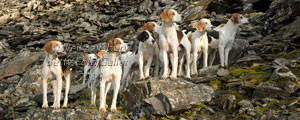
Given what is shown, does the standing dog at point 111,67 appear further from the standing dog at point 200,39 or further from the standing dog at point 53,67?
the standing dog at point 200,39

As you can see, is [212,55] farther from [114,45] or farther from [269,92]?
[114,45]

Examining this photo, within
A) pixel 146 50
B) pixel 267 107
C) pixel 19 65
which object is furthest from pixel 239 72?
pixel 19 65

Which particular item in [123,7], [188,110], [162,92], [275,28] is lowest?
[188,110]

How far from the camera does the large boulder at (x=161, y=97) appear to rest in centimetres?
898

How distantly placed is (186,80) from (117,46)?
321 cm

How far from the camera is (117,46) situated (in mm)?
8898

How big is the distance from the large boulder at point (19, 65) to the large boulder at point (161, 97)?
13.0m

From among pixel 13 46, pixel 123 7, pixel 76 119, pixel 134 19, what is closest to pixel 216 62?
pixel 76 119

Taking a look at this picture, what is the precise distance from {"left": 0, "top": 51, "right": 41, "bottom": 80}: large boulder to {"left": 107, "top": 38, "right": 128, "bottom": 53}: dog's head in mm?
13324

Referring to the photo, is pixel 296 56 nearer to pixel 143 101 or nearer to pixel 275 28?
pixel 275 28

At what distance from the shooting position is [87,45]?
26234 mm

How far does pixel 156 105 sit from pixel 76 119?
240cm

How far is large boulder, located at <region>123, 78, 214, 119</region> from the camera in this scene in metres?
8.98

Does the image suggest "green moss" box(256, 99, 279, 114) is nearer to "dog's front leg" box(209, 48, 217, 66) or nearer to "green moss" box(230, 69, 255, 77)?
"green moss" box(230, 69, 255, 77)
